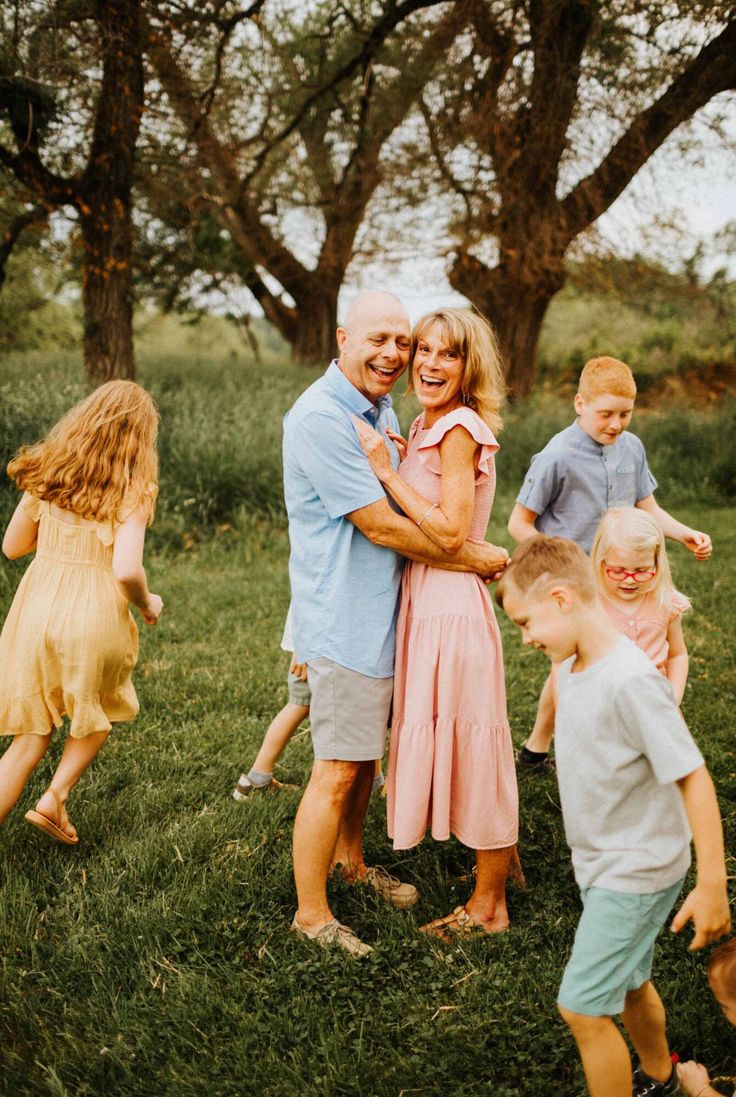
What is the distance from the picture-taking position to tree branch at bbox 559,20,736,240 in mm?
10266

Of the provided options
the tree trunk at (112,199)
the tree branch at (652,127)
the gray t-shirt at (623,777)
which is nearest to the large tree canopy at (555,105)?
the tree branch at (652,127)

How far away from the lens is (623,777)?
1.97 m

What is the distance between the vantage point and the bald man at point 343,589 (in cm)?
279

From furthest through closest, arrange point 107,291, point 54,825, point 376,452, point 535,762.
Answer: point 107,291 < point 535,762 < point 54,825 < point 376,452

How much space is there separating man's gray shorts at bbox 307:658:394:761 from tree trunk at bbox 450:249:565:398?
10.2m

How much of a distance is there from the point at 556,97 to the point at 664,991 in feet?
35.4

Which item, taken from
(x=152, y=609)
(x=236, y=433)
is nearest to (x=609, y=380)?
(x=152, y=609)

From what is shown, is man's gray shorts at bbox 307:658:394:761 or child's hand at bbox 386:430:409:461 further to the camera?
child's hand at bbox 386:430:409:461

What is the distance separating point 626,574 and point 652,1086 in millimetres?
1464

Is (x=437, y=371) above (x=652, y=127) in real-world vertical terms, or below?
below

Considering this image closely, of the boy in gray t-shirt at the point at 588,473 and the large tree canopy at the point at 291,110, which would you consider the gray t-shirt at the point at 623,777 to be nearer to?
the boy in gray t-shirt at the point at 588,473

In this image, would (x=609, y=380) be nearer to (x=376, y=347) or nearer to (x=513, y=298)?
(x=376, y=347)

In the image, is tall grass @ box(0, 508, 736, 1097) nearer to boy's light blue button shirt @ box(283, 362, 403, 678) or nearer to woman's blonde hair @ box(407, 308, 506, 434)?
boy's light blue button shirt @ box(283, 362, 403, 678)

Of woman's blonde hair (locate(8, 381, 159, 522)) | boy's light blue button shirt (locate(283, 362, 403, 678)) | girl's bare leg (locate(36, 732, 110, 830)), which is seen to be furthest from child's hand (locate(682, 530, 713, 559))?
girl's bare leg (locate(36, 732, 110, 830))
